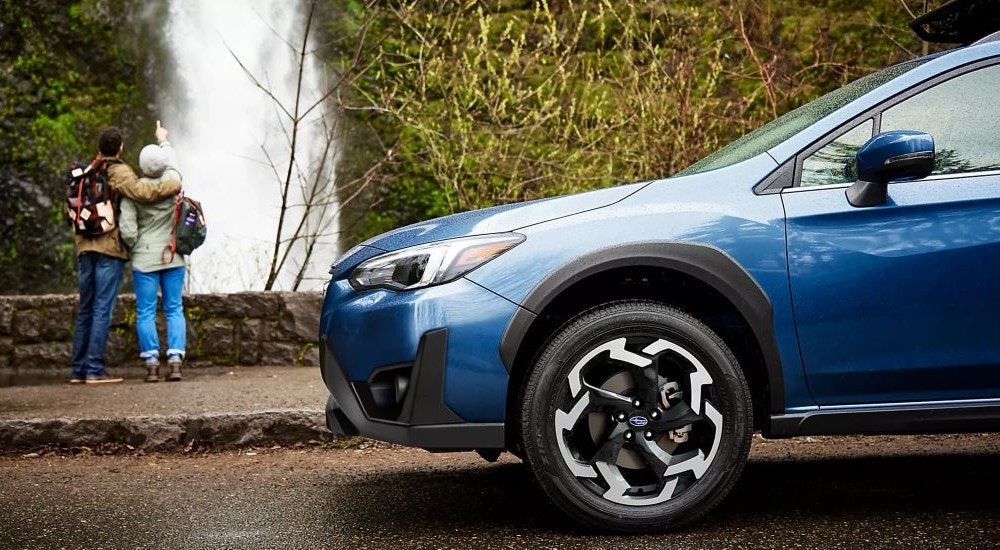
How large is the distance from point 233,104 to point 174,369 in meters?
6.77

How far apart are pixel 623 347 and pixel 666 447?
38cm

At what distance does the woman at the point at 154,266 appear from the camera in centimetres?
772

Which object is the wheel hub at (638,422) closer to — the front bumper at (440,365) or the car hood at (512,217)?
the front bumper at (440,365)

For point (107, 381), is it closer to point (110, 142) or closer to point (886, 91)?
point (110, 142)

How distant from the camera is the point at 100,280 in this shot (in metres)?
7.70

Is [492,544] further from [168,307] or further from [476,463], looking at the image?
[168,307]

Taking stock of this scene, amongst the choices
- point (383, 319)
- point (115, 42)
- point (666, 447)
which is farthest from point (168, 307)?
point (115, 42)

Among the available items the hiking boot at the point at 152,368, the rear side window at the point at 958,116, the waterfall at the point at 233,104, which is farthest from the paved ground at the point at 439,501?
the waterfall at the point at 233,104

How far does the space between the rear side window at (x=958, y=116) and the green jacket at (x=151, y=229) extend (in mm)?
5786

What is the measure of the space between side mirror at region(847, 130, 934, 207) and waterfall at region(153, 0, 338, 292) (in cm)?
1034

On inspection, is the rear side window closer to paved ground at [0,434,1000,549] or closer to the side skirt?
the side skirt

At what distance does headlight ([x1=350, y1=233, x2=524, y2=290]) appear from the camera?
11.1ft

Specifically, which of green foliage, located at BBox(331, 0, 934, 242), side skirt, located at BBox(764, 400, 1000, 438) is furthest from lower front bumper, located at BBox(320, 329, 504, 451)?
green foliage, located at BBox(331, 0, 934, 242)

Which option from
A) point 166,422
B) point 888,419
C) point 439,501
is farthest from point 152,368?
point 888,419
